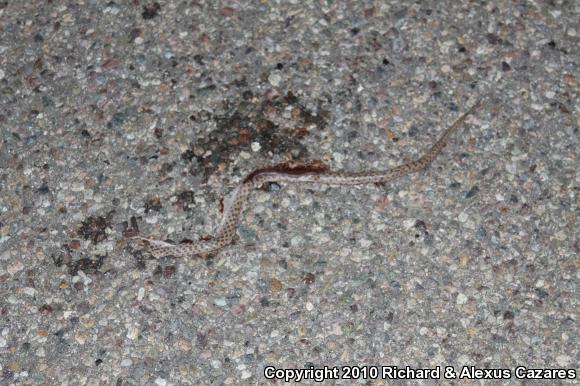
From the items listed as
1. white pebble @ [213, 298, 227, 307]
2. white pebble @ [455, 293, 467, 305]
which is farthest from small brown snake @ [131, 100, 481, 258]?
white pebble @ [455, 293, 467, 305]

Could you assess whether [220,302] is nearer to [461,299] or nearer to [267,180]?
[267,180]

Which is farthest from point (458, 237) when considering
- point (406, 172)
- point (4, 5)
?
point (4, 5)

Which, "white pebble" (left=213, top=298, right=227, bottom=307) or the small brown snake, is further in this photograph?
the small brown snake

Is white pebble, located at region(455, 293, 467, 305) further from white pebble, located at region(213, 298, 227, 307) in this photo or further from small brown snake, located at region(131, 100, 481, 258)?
white pebble, located at region(213, 298, 227, 307)

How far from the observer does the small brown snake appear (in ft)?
17.0

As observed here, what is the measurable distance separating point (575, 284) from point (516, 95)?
4.92ft

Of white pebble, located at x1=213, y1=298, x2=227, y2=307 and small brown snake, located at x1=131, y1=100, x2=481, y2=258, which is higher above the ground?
small brown snake, located at x1=131, y1=100, x2=481, y2=258

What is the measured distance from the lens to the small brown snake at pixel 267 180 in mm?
5172

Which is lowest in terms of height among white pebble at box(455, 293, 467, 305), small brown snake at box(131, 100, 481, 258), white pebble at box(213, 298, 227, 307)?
white pebble at box(455, 293, 467, 305)

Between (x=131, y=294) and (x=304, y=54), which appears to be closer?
(x=131, y=294)

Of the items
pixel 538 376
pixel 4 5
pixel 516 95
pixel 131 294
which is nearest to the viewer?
pixel 538 376

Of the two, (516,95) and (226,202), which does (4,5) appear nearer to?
(226,202)

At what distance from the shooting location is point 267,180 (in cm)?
541

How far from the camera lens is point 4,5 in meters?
6.49
